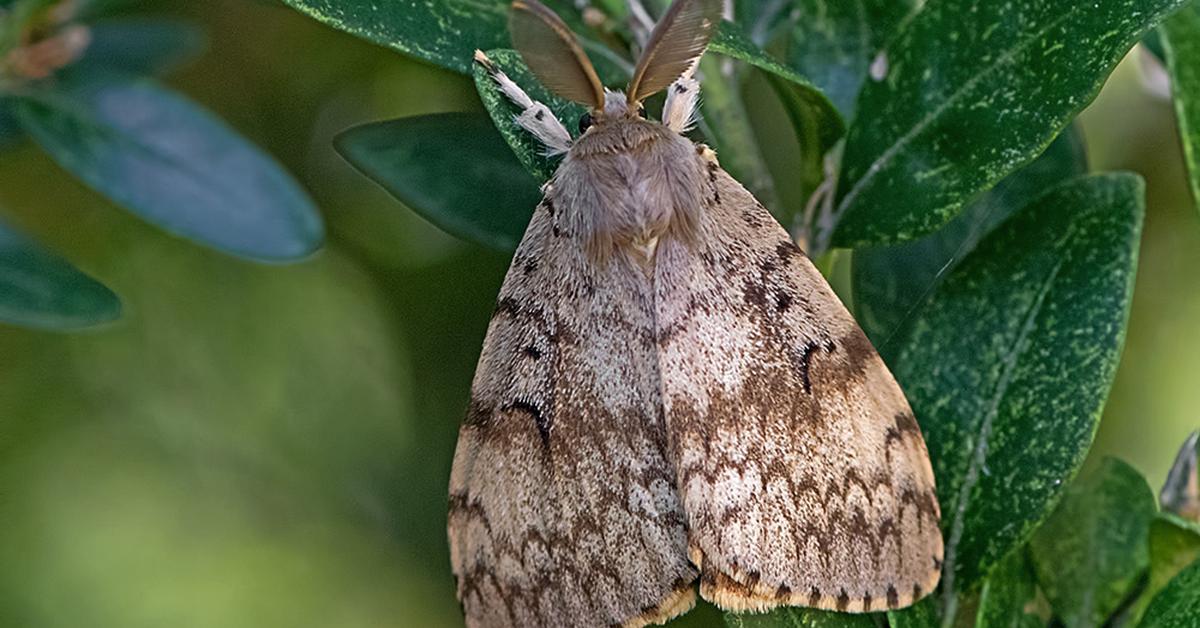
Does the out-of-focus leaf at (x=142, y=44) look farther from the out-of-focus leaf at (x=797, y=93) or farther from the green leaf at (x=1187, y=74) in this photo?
the green leaf at (x=1187, y=74)

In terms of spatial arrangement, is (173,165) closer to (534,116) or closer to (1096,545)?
(534,116)

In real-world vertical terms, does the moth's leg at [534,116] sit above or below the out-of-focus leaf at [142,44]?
above

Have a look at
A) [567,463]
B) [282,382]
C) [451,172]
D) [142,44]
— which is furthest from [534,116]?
[282,382]

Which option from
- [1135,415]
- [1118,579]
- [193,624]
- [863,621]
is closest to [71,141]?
[863,621]

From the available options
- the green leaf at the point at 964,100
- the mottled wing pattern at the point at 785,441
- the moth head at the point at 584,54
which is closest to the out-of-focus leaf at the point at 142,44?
the moth head at the point at 584,54

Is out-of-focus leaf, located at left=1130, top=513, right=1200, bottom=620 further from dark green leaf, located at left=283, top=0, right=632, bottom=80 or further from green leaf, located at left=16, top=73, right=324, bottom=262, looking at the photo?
green leaf, located at left=16, top=73, right=324, bottom=262

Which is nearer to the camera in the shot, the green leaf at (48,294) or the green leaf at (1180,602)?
the green leaf at (1180,602)

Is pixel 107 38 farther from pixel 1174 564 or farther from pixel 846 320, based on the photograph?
pixel 1174 564
